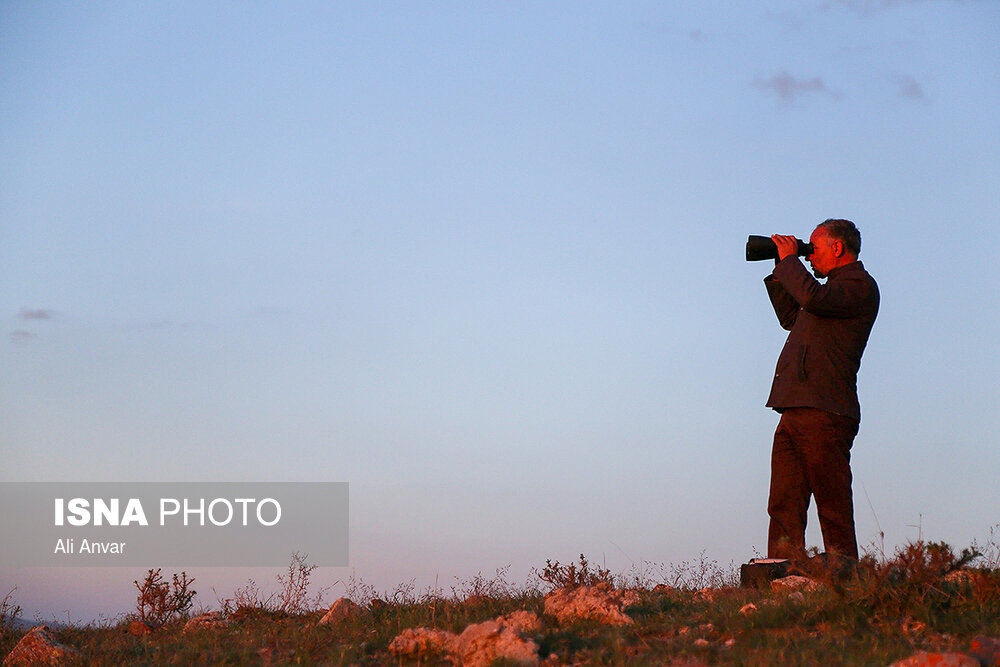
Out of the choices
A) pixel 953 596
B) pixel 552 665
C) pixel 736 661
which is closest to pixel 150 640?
pixel 552 665

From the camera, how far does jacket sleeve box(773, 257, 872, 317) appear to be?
6.57 meters

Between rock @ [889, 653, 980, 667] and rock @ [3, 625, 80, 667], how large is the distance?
5.39 metres

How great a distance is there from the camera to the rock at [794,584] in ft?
20.3

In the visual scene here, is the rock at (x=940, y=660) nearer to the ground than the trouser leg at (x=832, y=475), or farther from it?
nearer to the ground

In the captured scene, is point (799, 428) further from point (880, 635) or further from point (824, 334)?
point (880, 635)

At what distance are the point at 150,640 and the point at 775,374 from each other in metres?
4.85

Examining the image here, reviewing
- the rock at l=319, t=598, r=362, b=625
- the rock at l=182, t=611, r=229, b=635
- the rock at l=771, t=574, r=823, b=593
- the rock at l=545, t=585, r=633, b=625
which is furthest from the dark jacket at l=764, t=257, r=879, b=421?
the rock at l=182, t=611, r=229, b=635

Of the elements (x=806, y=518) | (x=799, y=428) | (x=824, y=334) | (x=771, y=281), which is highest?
(x=771, y=281)

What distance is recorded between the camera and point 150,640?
721 centimetres

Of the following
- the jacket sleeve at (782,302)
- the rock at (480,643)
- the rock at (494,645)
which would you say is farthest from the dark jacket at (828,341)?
the rock at (494,645)

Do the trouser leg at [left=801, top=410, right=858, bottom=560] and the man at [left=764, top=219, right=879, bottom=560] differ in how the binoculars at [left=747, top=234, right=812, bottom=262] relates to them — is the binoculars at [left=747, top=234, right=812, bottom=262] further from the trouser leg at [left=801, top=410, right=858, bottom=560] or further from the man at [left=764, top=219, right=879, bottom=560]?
the trouser leg at [left=801, top=410, right=858, bottom=560]

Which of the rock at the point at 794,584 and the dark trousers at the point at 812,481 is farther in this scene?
the dark trousers at the point at 812,481

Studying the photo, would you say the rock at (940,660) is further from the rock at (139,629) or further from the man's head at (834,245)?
the rock at (139,629)

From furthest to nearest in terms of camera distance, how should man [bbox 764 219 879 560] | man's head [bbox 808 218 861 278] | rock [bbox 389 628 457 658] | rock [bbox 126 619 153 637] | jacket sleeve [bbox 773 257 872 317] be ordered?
rock [bbox 126 619 153 637], man's head [bbox 808 218 861 278], man [bbox 764 219 879 560], jacket sleeve [bbox 773 257 872 317], rock [bbox 389 628 457 658]
